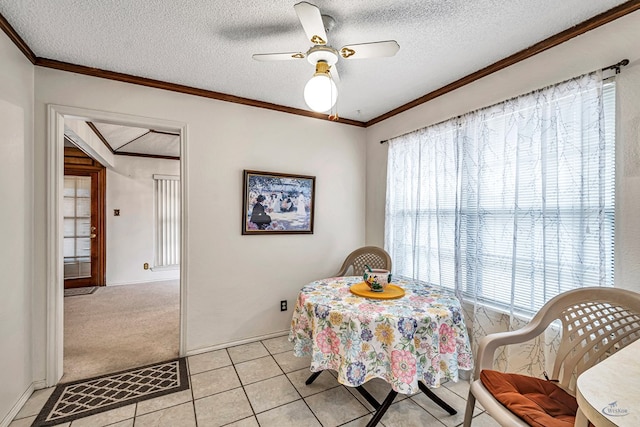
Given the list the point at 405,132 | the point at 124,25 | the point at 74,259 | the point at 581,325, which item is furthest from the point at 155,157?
the point at 581,325

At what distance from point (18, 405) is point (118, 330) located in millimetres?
1349

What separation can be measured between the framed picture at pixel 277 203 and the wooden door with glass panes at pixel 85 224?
384cm

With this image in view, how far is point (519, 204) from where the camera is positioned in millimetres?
2004

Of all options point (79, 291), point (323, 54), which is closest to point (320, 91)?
point (323, 54)

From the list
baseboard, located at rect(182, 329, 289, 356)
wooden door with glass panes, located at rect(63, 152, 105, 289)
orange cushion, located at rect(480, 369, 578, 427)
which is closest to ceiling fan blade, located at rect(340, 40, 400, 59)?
orange cushion, located at rect(480, 369, 578, 427)

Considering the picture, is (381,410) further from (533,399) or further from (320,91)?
(320,91)

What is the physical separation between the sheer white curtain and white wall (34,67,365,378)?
1035 millimetres

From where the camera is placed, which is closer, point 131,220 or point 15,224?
point 15,224

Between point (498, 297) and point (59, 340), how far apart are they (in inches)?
131

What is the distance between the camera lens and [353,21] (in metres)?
1.70

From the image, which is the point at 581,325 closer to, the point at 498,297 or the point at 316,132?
the point at 498,297

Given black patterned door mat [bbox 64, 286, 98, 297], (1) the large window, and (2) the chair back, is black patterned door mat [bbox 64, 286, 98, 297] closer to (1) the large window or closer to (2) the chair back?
(1) the large window

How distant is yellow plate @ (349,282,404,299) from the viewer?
6.17 feet

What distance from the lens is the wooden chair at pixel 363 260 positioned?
3.02m
